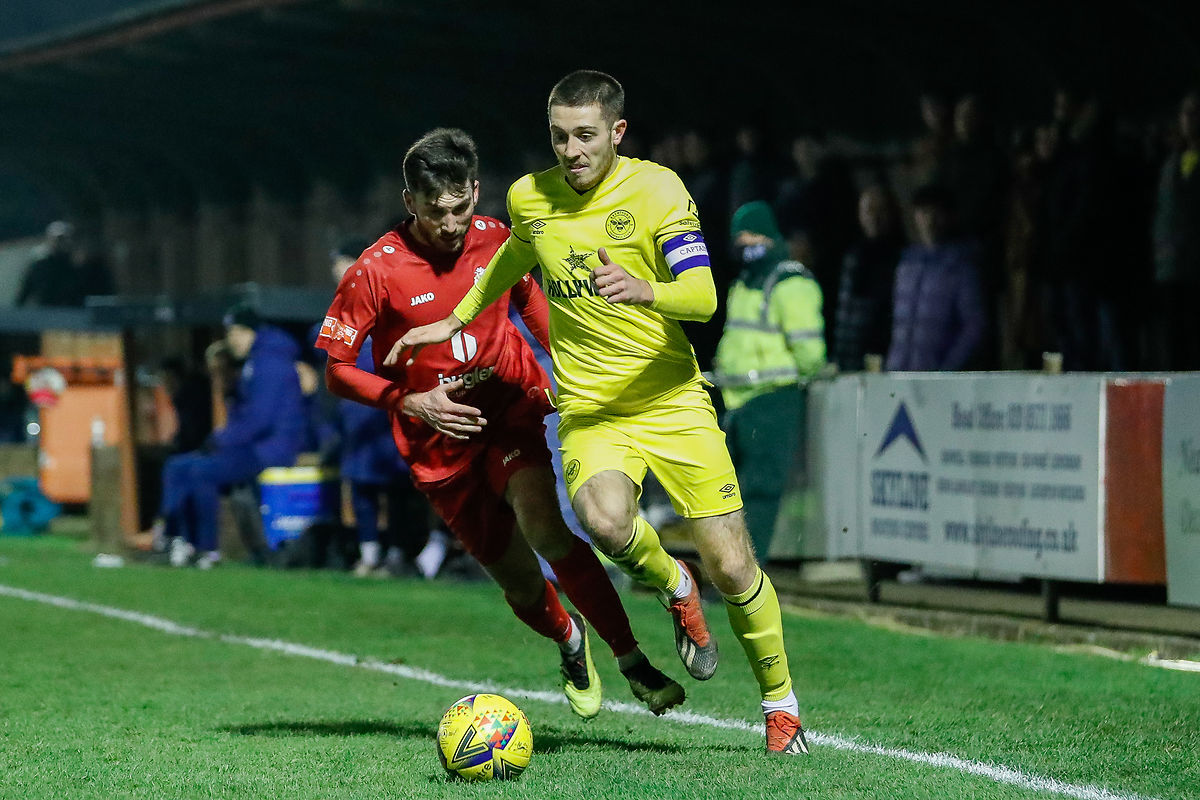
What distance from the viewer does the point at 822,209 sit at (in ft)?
43.1

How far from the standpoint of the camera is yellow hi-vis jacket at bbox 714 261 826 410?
1103 cm

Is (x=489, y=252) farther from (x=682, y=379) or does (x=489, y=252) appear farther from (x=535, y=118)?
(x=535, y=118)

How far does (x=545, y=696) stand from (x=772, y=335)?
3749 mm

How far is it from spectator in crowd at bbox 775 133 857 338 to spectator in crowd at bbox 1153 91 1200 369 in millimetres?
2407

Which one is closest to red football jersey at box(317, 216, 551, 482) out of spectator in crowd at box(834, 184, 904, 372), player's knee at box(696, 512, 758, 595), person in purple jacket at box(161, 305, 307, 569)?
player's knee at box(696, 512, 758, 595)

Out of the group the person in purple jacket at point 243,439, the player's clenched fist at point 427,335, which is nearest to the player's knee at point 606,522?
the player's clenched fist at point 427,335

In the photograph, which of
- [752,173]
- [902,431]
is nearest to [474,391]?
[902,431]

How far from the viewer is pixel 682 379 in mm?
6379

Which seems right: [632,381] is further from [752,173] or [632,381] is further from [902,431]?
[752,173]

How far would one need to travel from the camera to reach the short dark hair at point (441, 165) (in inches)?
262

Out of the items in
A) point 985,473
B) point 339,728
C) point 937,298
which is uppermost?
point 937,298

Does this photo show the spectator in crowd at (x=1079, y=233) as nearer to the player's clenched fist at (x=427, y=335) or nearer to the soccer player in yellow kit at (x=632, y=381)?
the soccer player in yellow kit at (x=632, y=381)

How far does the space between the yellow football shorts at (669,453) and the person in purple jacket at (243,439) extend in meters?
9.08

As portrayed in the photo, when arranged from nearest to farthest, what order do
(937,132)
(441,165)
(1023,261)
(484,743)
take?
(484,743) → (441,165) → (1023,261) → (937,132)
